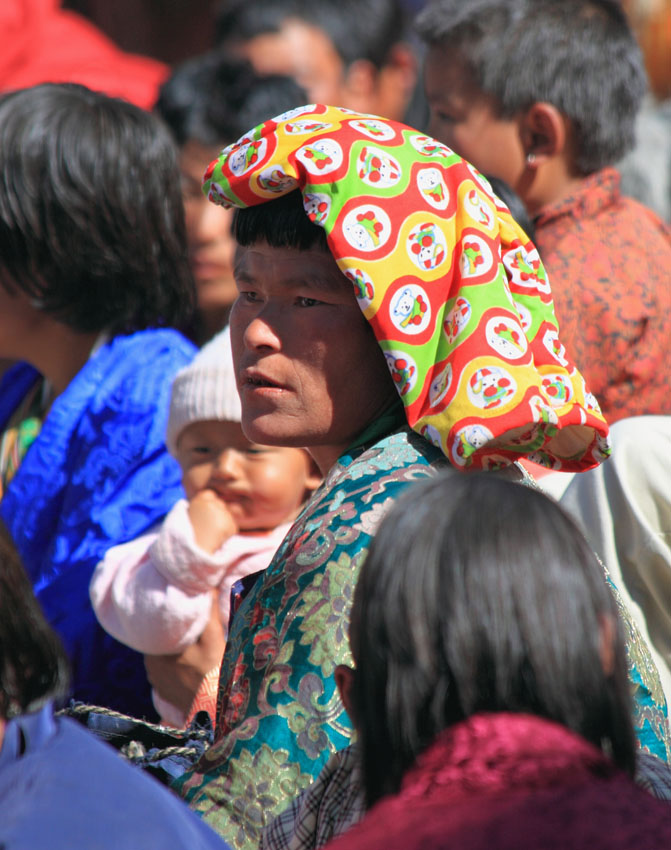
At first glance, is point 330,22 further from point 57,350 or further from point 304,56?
point 57,350

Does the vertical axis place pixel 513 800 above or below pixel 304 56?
below

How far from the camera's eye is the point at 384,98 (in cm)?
730

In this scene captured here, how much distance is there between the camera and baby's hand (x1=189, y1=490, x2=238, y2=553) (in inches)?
121

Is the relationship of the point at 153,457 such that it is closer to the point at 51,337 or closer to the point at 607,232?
the point at 51,337

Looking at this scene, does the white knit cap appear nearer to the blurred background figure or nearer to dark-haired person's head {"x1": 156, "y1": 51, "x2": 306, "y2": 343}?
the blurred background figure

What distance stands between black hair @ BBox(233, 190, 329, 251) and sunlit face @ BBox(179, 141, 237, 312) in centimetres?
231

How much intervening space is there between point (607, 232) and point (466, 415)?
1.96 meters

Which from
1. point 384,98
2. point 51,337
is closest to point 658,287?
point 51,337

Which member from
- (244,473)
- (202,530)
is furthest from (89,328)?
(202,530)

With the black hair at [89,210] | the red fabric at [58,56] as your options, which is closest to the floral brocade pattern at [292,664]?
the black hair at [89,210]

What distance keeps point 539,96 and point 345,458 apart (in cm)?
224

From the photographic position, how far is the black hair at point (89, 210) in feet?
11.2

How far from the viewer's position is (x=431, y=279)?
2.18m

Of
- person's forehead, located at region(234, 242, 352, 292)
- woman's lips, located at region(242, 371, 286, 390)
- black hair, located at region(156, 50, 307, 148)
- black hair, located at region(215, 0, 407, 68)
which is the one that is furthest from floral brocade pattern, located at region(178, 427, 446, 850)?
black hair, located at region(215, 0, 407, 68)
